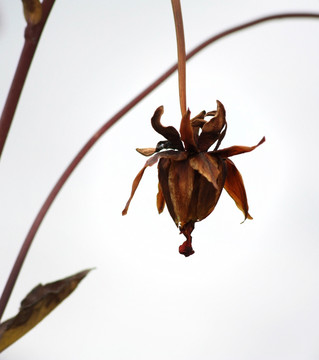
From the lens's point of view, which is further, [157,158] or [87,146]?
[87,146]

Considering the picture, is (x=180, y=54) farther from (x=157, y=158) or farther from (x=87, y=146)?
(x=87, y=146)

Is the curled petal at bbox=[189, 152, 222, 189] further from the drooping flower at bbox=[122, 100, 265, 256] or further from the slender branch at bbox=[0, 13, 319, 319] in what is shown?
the slender branch at bbox=[0, 13, 319, 319]

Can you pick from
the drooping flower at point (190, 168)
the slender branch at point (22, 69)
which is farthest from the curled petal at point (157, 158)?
the slender branch at point (22, 69)

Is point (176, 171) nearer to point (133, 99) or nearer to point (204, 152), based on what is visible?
point (204, 152)

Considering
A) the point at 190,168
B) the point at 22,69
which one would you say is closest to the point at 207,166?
the point at 190,168

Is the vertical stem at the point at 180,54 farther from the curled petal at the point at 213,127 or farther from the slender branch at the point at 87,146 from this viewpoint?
the slender branch at the point at 87,146

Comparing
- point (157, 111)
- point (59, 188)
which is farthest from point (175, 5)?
point (59, 188)
